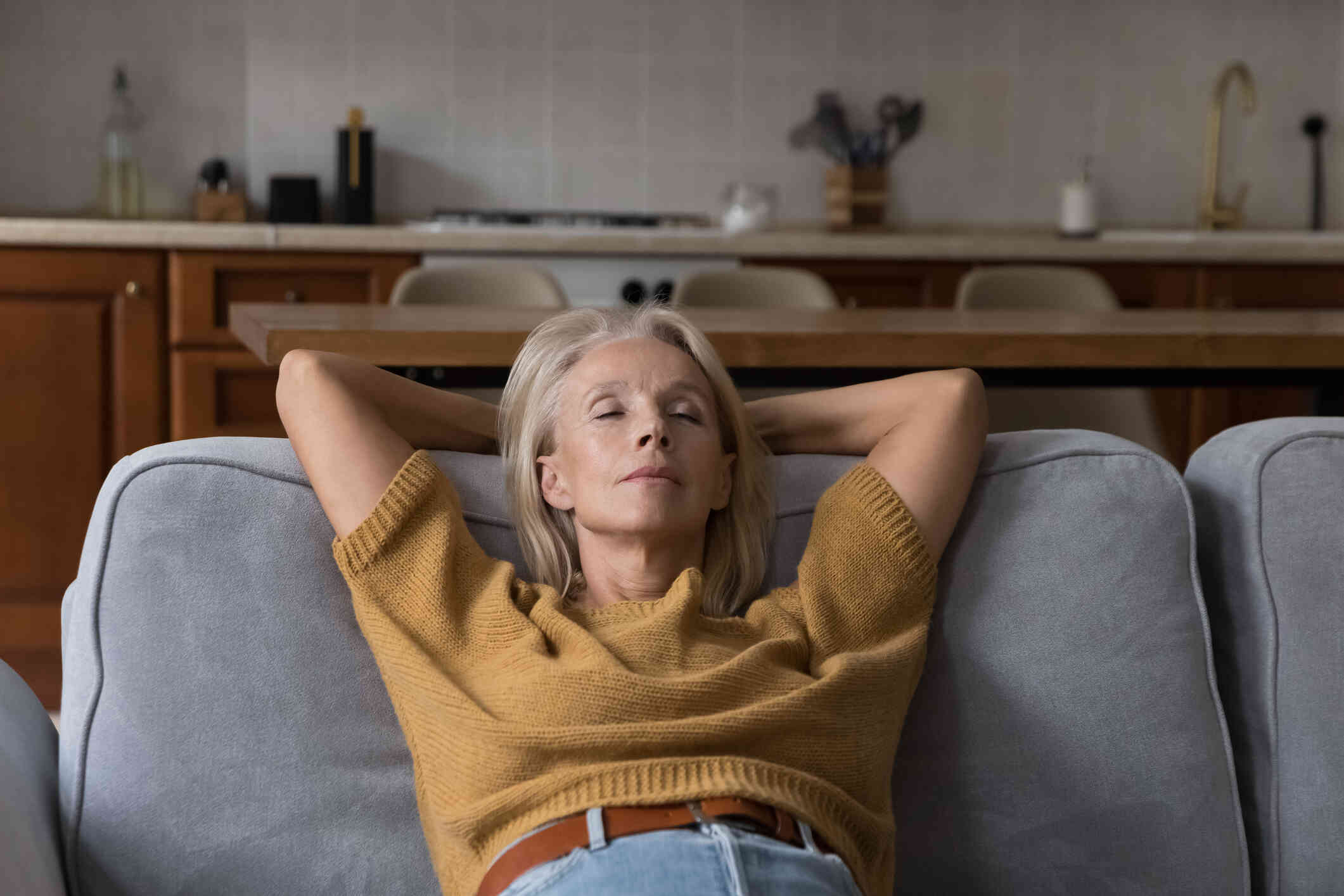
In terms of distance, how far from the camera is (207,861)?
1.12 metres

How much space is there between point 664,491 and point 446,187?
2.89 m

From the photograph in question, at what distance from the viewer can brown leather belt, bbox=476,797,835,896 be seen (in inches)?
39.8

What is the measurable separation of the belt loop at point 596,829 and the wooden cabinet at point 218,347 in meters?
2.24

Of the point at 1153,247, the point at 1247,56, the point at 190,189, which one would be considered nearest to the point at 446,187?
the point at 190,189

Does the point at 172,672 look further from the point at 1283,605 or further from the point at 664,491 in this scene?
the point at 1283,605

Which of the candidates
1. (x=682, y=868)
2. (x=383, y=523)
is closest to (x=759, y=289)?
(x=383, y=523)

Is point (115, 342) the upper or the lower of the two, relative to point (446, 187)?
lower

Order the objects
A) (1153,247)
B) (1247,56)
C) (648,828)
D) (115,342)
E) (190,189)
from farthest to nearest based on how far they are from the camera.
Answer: (1247,56) < (190,189) < (1153,247) < (115,342) < (648,828)

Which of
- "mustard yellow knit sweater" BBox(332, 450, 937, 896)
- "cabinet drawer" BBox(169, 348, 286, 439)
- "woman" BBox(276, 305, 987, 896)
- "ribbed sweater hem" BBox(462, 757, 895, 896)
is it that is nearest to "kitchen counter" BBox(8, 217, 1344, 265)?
"cabinet drawer" BBox(169, 348, 286, 439)

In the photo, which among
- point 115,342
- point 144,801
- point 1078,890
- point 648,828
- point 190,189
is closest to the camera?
point 648,828

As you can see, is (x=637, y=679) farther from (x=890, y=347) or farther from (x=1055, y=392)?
(x=1055, y=392)

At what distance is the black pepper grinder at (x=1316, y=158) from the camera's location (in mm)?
4242

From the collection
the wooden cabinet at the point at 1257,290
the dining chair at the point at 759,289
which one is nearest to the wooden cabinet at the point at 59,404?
the dining chair at the point at 759,289

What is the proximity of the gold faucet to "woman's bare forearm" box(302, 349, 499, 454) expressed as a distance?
3354 millimetres
